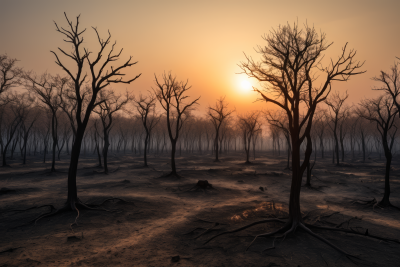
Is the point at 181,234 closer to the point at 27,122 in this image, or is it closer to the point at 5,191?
the point at 5,191

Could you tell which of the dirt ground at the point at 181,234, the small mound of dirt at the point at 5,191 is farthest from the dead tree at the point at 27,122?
the dirt ground at the point at 181,234

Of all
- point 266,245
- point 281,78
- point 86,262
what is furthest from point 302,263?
point 281,78

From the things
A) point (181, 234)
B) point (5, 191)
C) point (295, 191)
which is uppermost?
point (295, 191)

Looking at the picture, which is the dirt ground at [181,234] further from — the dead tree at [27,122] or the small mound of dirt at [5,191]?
the dead tree at [27,122]

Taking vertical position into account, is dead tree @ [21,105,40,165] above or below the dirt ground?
above

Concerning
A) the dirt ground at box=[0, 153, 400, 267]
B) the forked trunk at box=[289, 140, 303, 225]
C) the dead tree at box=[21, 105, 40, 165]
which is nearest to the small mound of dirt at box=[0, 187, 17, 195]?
the dirt ground at box=[0, 153, 400, 267]

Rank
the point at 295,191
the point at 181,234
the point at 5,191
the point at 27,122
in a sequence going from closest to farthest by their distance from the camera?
the point at 295,191
the point at 181,234
the point at 5,191
the point at 27,122

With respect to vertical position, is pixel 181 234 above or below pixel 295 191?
below

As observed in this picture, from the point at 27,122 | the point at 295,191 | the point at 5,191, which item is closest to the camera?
the point at 295,191

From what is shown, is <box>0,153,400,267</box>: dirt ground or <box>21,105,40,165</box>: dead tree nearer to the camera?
<box>0,153,400,267</box>: dirt ground

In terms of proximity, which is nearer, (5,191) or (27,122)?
(5,191)

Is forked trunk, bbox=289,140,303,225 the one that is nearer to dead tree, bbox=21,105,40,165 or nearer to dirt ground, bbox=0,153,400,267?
dirt ground, bbox=0,153,400,267

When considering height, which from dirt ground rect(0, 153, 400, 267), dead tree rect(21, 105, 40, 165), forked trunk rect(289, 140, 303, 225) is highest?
dead tree rect(21, 105, 40, 165)

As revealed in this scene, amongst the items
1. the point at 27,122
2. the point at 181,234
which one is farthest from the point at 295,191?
the point at 27,122
